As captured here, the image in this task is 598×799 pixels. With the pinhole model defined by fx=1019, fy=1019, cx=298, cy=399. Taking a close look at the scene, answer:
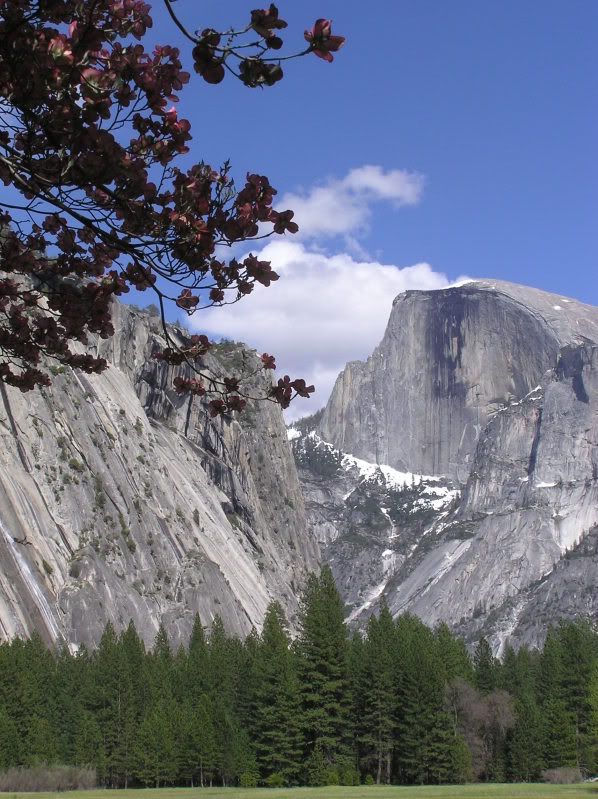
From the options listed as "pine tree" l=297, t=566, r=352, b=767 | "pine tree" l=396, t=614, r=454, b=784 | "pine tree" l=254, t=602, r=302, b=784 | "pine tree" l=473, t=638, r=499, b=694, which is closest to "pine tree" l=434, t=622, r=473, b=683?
"pine tree" l=473, t=638, r=499, b=694

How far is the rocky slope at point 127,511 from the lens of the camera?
280 feet

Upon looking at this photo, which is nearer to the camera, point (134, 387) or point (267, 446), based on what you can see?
point (134, 387)

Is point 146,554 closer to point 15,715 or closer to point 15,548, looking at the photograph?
point 15,548

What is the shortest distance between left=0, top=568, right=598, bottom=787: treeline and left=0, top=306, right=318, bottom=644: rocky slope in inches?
310

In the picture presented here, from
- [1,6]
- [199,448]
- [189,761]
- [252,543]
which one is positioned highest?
[199,448]

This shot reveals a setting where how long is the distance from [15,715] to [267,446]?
345ft

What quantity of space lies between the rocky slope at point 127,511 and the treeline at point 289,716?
7874mm

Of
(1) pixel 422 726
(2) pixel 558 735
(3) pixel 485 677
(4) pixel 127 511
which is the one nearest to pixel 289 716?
(1) pixel 422 726

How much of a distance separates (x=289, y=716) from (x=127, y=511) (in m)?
44.1

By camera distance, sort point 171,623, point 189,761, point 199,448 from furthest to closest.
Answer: point 199,448 < point 171,623 < point 189,761

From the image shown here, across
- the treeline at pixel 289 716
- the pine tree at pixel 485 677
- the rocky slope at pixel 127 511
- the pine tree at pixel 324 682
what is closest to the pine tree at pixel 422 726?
the treeline at pixel 289 716

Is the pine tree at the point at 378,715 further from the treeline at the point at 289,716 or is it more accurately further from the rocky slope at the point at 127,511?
the rocky slope at the point at 127,511

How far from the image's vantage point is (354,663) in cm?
7406

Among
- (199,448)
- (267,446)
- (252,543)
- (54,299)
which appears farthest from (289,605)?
(54,299)
